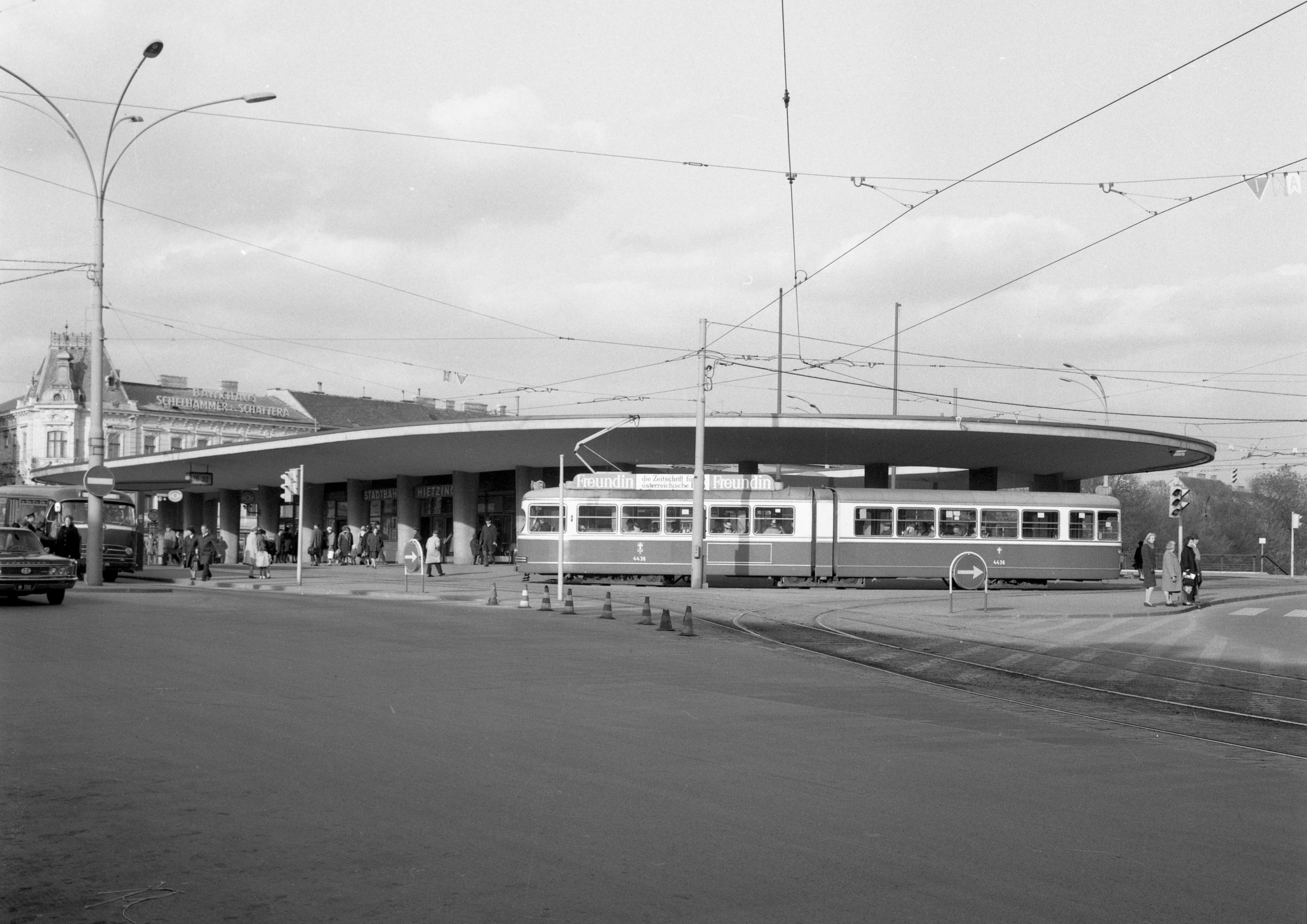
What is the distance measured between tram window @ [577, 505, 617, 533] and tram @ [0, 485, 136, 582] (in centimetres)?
1349

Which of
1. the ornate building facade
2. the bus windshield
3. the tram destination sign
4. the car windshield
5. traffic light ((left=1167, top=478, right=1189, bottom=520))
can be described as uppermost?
the ornate building facade

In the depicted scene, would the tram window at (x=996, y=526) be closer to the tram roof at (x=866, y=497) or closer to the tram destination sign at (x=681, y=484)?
the tram roof at (x=866, y=497)

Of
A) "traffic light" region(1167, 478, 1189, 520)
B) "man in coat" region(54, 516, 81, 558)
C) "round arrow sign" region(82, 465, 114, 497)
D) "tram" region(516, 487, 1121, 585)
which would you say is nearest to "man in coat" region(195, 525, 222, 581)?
"man in coat" region(54, 516, 81, 558)

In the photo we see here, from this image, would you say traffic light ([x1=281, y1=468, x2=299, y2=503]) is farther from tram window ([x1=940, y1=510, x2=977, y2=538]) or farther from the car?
tram window ([x1=940, y1=510, x2=977, y2=538])

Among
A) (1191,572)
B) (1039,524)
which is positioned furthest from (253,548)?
(1191,572)

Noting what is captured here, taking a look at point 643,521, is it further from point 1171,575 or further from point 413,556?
point 1171,575

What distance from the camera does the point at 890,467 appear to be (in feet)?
185

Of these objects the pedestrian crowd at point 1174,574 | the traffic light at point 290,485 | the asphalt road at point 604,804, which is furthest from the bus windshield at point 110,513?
the pedestrian crowd at point 1174,574

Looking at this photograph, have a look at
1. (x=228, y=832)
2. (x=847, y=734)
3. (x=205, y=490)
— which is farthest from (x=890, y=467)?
(x=228, y=832)

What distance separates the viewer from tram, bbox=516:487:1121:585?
1442 inches

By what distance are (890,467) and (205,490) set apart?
42.7 m

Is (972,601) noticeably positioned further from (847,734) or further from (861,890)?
(861,890)

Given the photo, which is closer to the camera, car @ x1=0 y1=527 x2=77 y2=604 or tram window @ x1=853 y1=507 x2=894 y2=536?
car @ x1=0 y1=527 x2=77 y2=604

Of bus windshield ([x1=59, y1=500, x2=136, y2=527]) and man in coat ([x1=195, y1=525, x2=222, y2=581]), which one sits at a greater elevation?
bus windshield ([x1=59, y1=500, x2=136, y2=527])
